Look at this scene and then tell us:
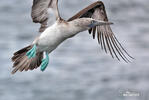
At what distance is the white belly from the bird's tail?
639 mm

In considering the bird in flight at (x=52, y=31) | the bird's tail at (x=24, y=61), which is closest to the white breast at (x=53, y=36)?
the bird in flight at (x=52, y=31)

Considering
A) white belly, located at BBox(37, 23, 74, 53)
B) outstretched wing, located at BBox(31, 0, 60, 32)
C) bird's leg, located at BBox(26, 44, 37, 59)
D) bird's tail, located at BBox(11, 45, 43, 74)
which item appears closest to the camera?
white belly, located at BBox(37, 23, 74, 53)

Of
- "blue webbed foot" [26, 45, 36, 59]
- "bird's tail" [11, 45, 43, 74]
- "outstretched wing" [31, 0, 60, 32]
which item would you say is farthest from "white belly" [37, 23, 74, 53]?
"bird's tail" [11, 45, 43, 74]

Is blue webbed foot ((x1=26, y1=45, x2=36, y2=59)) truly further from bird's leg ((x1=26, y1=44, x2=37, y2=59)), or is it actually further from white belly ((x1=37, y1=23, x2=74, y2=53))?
white belly ((x1=37, y1=23, x2=74, y2=53))

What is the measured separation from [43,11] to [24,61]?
0.95m

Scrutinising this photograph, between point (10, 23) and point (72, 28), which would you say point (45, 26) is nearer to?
point (72, 28)

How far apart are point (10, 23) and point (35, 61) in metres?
12.1

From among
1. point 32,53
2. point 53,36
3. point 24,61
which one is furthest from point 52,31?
point 24,61

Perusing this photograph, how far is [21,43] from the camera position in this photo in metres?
17.5

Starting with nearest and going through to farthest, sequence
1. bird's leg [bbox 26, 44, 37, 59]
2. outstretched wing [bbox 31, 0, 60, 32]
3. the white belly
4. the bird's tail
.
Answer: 1. the white belly
2. bird's leg [bbox 26, 44, 37, 59]
3. outstretched wing [bbox 31, 0, 60, 32]
4. the bird's tail

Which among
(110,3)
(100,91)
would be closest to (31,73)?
(100,91)

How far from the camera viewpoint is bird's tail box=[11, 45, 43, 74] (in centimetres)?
876

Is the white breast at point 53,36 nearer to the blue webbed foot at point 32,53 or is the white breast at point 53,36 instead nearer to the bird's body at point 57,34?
the bird's body at point 57,34

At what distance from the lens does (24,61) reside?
29.1 feet
